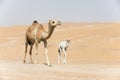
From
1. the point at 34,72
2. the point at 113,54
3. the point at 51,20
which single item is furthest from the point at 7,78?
the point at 113,54

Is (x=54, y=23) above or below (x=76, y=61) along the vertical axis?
above

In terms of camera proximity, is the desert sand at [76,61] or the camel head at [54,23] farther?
the camel head at [54,23]

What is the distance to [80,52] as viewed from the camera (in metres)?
29.4

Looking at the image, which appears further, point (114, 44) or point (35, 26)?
point (114, 44)

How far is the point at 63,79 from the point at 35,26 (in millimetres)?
4840

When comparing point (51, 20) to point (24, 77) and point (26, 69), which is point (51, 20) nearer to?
point (26, 69)

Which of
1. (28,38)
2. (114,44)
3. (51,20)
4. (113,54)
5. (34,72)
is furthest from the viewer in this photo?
(114,44)

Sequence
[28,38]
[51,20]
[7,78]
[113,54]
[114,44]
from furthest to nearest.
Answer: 1. [114,44]
2. [113,54]
3. [28,38]
4. [51,20]
5. [7,78]

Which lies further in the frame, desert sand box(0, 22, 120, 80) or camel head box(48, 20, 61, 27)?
camel head box(48, 20, 61, 27)

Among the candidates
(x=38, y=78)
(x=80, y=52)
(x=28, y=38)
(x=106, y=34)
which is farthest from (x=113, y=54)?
(x=38, y=78)

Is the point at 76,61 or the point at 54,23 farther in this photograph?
the point at 76,61

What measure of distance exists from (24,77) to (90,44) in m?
19.1

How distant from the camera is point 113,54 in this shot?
1104 inches

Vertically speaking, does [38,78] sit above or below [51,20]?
below
